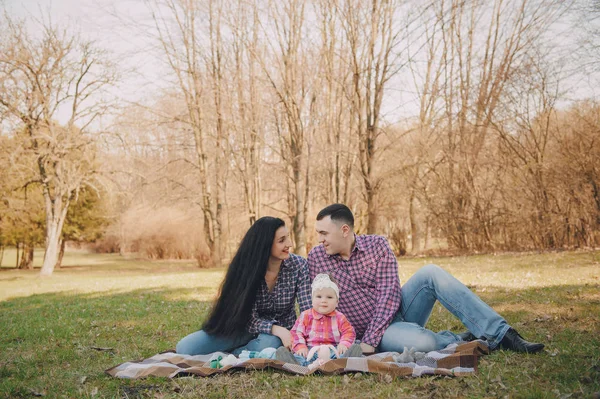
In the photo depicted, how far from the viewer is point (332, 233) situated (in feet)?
15.0

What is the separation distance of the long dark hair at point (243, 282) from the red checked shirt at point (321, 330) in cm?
53

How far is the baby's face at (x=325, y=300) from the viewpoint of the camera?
4.27 m

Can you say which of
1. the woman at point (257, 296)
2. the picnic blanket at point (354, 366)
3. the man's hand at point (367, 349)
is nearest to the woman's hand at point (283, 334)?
the woman at point (257, 296)

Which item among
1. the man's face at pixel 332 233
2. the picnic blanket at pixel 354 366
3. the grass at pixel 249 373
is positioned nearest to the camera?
the grass at pixel 249 373

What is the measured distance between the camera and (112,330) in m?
6.92

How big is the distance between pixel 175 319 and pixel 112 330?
1014 mm

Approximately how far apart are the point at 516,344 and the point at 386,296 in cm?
115

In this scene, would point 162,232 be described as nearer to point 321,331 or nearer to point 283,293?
point 283,293

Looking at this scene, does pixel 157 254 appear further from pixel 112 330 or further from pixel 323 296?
pixel 323 296

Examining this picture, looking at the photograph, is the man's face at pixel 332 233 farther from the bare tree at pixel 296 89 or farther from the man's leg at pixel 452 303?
the bare tree at pixel 296 89

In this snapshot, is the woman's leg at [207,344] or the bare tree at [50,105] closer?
the woman's leg at [207,344]

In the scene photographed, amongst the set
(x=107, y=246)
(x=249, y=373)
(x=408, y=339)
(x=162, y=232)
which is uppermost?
(x=162, y=232)

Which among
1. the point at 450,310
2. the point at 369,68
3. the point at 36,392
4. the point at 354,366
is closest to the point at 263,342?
the point at 354,366

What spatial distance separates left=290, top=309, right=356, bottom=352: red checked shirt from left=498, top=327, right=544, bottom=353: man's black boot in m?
1.29
